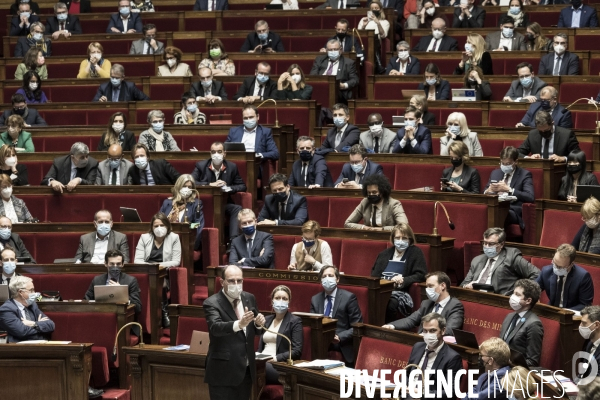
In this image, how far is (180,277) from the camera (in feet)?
17.5

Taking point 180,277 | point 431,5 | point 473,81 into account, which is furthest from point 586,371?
point 431,5

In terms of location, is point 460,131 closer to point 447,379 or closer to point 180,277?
point 180,277

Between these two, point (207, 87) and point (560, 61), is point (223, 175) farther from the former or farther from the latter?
point (560, 61)

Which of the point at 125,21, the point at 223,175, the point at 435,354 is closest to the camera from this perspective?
the point at 435,354

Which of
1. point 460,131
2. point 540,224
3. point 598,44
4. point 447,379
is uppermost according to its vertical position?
point 598,44

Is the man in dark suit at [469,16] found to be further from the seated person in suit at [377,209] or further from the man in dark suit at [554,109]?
the seated person in suit at [377,209]

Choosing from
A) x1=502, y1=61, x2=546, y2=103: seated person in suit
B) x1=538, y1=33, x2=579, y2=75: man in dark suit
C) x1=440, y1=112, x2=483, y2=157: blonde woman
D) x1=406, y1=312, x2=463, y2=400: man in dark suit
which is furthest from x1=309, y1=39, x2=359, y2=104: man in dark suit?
x1=406, y1=312, x2=463, y2=400: man in dark suit

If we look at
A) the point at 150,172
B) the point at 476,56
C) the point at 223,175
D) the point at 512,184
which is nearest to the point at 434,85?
the point at 476,56

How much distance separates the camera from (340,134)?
6.35 metres

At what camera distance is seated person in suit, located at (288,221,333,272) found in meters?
5.16

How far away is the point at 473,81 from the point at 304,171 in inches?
54.3

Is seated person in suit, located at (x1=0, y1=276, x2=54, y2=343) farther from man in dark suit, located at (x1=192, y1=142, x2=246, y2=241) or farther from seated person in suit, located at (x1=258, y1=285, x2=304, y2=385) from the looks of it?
man in dark suit, located at (x1=192, y1=142, x2=246, y2=241)

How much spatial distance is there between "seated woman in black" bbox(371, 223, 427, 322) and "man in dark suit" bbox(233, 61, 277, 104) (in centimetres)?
212

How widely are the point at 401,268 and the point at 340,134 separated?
154 centimetres
